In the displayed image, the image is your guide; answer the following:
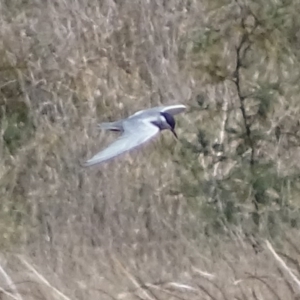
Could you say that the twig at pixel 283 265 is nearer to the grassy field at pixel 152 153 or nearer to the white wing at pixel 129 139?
the grassy field at pixel 152 153

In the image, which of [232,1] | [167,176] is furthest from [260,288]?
[232,1]

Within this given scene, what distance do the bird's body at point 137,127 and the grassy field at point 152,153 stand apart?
1 centimetres

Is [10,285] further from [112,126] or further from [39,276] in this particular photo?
[112,126]

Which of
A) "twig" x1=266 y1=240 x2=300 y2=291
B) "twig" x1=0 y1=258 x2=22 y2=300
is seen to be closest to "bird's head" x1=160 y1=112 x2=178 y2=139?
"twig" x1=266 y1=240 x2=300 y2=291

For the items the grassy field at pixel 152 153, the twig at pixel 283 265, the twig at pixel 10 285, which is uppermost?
the grassy field at pixel 152 153

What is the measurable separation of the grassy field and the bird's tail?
0.01 m

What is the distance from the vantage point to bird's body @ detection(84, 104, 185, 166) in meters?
1.15

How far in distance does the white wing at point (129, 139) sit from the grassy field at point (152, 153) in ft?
0.04

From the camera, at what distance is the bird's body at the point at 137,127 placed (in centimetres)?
115

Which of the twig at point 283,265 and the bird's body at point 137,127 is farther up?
the bird's body at point 137,127

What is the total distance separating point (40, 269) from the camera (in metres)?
1.16

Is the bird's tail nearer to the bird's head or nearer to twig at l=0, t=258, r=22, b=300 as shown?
the bird's head

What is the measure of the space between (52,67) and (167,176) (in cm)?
28

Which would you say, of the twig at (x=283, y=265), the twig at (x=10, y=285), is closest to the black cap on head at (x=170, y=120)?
the twig at (x=283, y=265)
